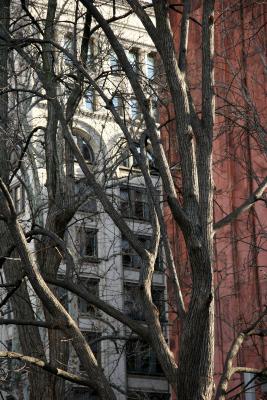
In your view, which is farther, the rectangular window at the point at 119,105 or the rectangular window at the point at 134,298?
the rectangular window at the point at 134,298

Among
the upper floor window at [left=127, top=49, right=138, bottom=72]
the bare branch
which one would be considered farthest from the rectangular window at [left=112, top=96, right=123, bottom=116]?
the bare branch

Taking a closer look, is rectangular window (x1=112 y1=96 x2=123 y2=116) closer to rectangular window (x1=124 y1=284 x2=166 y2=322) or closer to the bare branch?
the bare branch

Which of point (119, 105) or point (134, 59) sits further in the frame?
point (119, 105)

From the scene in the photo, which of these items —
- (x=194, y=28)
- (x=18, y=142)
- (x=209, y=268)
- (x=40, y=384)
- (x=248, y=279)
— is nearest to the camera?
(x=209, y=268)

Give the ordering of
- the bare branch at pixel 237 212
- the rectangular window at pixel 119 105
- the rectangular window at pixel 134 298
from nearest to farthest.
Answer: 1. the bare branch at pixel 237 212
2. the rectangular window at pixel 119 105
3. the rectangular window at pixel 134 298

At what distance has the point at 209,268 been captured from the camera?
27.9ft

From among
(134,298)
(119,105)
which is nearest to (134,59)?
(119,105)

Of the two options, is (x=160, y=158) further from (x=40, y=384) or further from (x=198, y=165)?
(x=40, y=384)

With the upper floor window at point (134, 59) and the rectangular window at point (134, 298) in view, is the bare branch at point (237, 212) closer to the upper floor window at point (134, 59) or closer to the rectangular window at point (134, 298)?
the upper floor window at point (134, 59)

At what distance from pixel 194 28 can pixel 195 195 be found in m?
15.8

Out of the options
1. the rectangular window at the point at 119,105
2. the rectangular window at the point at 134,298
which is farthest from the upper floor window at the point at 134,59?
the rectangular window at the point at 134,298

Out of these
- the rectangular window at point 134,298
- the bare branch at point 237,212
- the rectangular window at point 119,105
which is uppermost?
the rectangular window at point 119,105

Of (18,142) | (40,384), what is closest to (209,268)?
(40,384)

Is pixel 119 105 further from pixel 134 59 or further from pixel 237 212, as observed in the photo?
pixel 237 212
